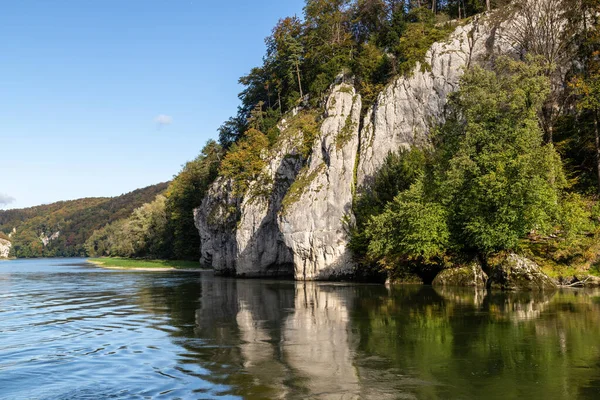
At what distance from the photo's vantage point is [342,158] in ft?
201

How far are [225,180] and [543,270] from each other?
53345 mm

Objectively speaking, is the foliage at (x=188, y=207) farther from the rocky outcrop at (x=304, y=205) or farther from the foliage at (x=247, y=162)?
the rocky outcrop at (x=304, y=205)

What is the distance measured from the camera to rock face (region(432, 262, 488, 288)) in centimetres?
4272

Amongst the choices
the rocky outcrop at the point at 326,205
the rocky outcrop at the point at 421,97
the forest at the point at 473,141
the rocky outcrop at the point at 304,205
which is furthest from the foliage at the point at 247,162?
the rocky outcrop at the point at 421,97

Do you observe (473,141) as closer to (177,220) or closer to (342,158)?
(342,158)

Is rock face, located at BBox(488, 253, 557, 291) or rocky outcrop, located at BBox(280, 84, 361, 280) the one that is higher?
rocky outcrop, located at BBox(280, 84, 361, 280)

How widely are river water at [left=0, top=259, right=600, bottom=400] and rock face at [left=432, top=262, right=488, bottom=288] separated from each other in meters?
6.88

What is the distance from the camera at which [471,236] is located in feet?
145

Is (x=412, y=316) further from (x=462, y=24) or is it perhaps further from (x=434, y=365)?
(x=462, y=24)

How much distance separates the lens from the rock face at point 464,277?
42.7 m

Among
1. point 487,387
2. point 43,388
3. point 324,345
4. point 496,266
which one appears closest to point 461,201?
point 496,266

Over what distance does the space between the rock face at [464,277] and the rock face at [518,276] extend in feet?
5.55

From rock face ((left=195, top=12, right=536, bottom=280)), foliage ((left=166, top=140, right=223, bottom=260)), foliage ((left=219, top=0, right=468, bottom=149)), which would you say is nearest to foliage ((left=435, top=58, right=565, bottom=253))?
rock face ((left=195, top=12, right=536, bottom=280))

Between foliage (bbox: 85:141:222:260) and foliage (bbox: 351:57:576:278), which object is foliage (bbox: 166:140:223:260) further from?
foliage (bbox: 351:57:576:278)
